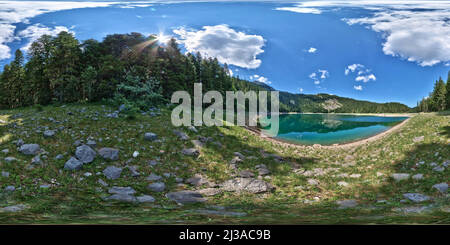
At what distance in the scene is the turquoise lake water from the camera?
5594 millimetres

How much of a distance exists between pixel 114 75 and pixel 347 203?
18.8ft

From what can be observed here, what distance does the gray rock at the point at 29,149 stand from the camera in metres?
3.37

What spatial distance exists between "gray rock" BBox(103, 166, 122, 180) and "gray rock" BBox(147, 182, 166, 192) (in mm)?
638

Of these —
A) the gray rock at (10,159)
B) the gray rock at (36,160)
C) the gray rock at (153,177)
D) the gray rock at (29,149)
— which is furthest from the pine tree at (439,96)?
the gray rock at (10,159)

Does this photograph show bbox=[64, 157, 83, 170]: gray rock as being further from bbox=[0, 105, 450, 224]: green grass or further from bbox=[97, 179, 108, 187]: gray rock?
bbox=[97, 179, 108, 187]: gray rock

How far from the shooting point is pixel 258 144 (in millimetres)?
5137

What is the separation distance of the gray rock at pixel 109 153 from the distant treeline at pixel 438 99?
705 centimetres

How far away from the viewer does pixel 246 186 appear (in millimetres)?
3408

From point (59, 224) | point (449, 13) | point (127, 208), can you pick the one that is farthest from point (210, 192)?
point (449, 13)

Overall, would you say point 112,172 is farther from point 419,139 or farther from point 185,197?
point 419,139

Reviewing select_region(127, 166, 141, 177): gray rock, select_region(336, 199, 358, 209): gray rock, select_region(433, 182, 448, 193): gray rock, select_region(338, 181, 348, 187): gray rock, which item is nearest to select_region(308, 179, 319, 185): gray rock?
select_region(338, 181, 348, 187): gray rock

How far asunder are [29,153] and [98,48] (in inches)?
106

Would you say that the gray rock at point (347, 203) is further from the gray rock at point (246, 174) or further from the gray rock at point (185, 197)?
the gray rock at point (185, 197)
